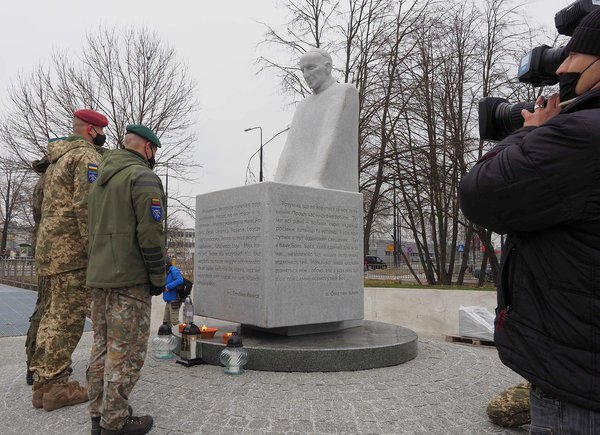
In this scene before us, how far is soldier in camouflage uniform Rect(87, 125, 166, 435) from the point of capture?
288 cm

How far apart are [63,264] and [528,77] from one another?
3494mm

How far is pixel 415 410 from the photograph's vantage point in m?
3.22

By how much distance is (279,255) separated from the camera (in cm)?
447

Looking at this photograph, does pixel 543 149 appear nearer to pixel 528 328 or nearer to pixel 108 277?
pixel 528 328

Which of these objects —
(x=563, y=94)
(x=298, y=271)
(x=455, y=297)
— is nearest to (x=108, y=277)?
(x=298, y=271)

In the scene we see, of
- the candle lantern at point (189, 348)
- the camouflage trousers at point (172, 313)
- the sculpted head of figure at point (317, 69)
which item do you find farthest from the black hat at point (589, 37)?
the camouflage trousers at point (172, 313)

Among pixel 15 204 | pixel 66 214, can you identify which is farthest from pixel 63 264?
pixel 15 204

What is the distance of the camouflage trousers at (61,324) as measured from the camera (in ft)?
11.9

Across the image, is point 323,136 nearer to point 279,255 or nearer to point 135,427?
point 279,255

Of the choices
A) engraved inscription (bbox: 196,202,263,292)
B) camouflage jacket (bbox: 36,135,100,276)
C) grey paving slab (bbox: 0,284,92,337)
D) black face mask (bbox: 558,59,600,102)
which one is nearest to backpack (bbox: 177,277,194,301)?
engraved inscription (bbox: 196,202,263,292)

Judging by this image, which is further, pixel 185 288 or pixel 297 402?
pixel 185 288

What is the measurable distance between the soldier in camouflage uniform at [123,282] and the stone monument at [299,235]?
1.55 metres

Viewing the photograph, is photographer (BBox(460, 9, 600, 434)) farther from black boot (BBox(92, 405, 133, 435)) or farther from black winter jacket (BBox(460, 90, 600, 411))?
black boot (BBox(92, 405, 133, 435))

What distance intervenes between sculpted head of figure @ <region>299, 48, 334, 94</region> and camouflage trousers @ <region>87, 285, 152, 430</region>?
11.7 ft
